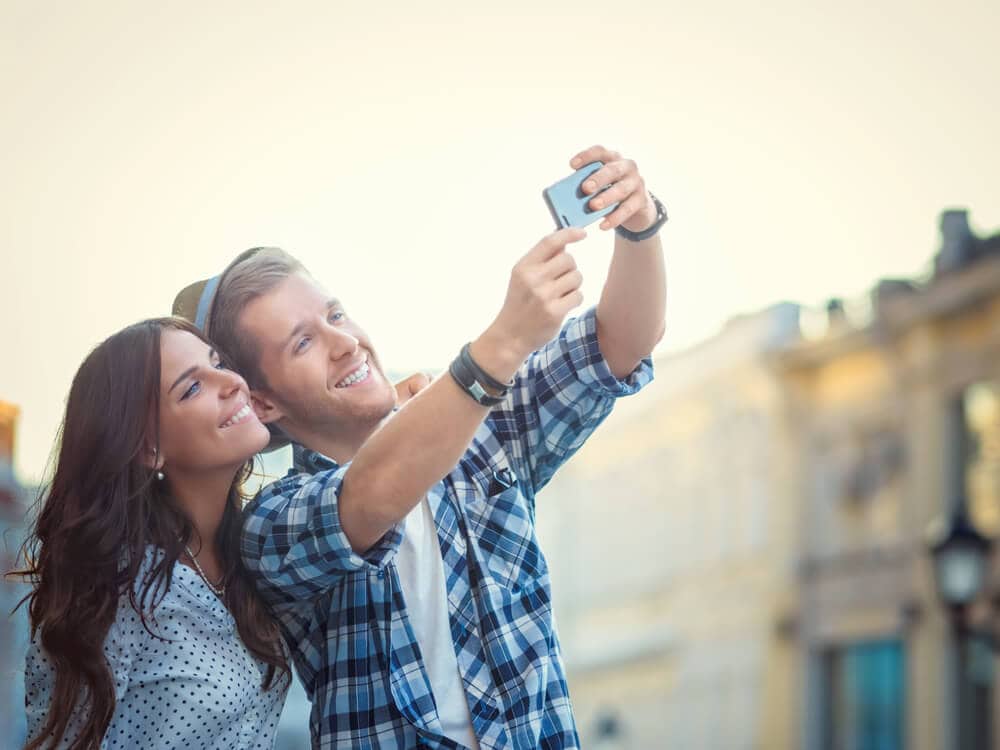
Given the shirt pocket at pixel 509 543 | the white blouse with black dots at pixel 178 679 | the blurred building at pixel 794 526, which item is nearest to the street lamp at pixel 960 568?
the shirt pocket at pixel 509 543

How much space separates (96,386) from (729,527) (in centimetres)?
2071

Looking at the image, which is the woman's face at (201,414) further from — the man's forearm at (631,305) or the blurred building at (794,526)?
the blurred building at (794,526)

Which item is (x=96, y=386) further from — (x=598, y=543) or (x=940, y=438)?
(x=598, y=543)

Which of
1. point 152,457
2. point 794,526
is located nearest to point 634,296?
point 152,457

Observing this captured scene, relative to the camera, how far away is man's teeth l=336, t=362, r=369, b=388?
210 cm

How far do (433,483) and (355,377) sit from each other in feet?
1.13

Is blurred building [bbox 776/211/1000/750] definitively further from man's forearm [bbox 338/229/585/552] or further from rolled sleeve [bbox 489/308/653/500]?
man's forearm [bbox 338/229/585/552]

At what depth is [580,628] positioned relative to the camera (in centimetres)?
2723

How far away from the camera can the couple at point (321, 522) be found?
183 cm

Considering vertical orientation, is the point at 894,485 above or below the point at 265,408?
below

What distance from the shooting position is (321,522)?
184 cm

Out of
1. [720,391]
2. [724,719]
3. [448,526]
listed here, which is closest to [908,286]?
[720,391]

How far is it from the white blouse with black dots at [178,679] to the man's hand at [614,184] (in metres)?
0.72

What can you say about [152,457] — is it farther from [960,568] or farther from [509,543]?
[960,568]
